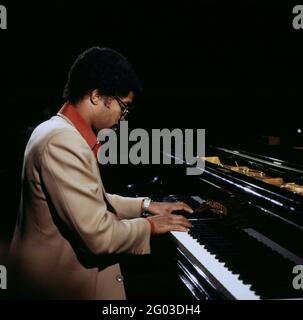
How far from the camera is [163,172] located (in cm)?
404

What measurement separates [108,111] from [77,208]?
57 centimetres

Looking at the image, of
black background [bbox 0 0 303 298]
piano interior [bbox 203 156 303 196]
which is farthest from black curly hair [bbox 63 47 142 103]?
black background [bbox 0 0 303 298]

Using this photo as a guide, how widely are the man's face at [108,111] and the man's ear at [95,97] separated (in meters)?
0.02

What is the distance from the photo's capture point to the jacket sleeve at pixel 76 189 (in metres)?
1.60

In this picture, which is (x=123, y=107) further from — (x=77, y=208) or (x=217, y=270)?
(x=217, y=270)

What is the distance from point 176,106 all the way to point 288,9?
9.01 feet

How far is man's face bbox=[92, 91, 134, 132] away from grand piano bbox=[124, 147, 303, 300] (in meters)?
0.91

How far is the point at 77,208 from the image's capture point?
5.25ft

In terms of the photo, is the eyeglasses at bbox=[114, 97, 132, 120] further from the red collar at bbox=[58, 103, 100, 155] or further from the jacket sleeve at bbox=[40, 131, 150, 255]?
the jacket sleeve at bbox=[40, 131, 150, 255]

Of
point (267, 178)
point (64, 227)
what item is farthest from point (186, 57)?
point (64, 227)

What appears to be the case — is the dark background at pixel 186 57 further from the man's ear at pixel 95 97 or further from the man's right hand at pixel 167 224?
the man's ear at pixel 95 97

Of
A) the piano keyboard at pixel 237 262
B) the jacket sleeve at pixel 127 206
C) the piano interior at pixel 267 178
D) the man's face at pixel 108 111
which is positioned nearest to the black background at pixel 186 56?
the piano interior at pixel 267 178

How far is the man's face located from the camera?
189 cm

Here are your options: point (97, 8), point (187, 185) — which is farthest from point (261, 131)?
point (97, 8)
